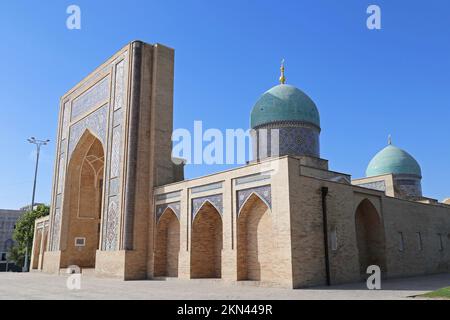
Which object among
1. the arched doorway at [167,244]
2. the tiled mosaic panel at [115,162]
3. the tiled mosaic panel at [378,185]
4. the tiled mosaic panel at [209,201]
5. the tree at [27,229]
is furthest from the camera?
the tree at [27,229]

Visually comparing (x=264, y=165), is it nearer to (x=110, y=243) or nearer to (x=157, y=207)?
(x=157, y=207)

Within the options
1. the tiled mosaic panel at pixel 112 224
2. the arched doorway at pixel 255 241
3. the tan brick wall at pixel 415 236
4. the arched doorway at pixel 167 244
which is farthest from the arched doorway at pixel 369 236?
the tiled mosaic panel at pixel 112 224

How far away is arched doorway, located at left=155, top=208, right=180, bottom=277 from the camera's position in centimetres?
1291

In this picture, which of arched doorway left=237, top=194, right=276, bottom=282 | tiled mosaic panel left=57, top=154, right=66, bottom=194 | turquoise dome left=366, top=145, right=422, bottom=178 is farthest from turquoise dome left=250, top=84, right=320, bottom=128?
tiled mosaic panel left=57, top=154, right=66, bottom=194

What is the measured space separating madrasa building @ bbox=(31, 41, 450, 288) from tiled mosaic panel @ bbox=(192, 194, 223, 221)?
0.11 ft

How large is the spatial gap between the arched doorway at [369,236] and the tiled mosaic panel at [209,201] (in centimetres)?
429

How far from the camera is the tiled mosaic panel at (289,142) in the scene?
14281mm

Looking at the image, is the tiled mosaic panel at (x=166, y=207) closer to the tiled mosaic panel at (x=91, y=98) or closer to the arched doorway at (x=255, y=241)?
the arched doorway at (x=255, y=241)

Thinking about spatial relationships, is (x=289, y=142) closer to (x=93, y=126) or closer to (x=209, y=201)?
(x=209, y=201)

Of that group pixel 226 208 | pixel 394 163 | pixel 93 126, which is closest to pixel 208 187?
pixel 226 208

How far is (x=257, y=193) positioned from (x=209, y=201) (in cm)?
188

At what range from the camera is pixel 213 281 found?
10859mm

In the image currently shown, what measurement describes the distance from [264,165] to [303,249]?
2.15 metres

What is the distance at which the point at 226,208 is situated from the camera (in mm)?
10938
